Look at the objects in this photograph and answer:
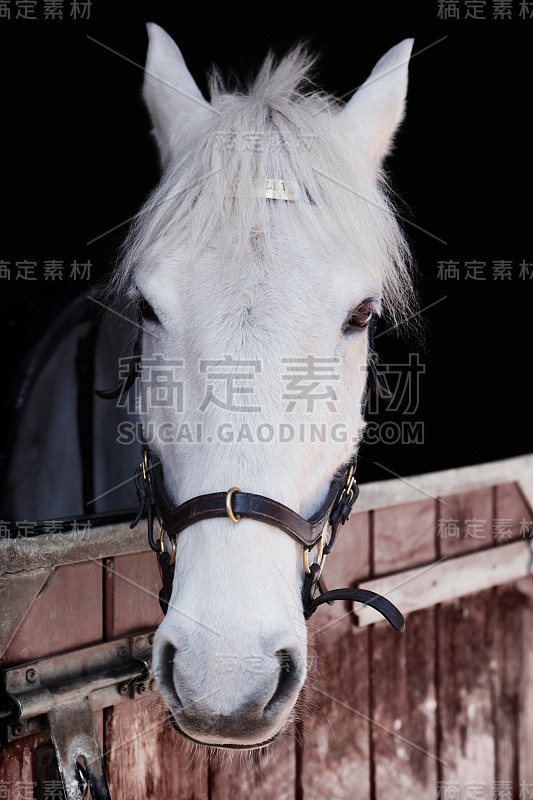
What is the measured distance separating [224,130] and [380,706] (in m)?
1.73

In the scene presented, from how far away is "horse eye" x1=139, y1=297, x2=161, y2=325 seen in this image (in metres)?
1.21

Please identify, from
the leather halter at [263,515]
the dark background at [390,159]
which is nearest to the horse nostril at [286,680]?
the leather halter at [263,515]

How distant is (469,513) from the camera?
2178mm

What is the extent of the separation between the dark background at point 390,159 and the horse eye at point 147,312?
1398mm

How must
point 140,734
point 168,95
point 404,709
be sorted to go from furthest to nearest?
point 404,709
point 168,95
point 140,734

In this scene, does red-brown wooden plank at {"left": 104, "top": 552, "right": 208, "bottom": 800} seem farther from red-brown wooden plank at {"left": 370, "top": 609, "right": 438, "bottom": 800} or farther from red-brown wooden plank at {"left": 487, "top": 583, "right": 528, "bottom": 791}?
red-brown wooden plank at {"left": 487, "top": 583, "right": 528, "bottom": 791}

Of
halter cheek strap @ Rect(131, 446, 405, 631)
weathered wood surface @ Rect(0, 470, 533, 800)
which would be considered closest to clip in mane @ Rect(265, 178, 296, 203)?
halter cheek strap @ Rect(131, 446, 405, 631)

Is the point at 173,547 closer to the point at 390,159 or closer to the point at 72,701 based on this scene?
the point at 72,701

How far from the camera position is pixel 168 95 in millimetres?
A: 1539

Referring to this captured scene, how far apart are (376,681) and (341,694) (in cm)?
16

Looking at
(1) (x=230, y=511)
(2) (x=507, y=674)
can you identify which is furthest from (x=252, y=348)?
(2) (x=507, y=674)

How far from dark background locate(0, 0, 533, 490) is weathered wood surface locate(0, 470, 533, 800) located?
1.29 m

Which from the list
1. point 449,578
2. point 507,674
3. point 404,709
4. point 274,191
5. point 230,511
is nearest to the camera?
point 230,511

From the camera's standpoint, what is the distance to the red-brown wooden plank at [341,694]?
1686 millimetres
